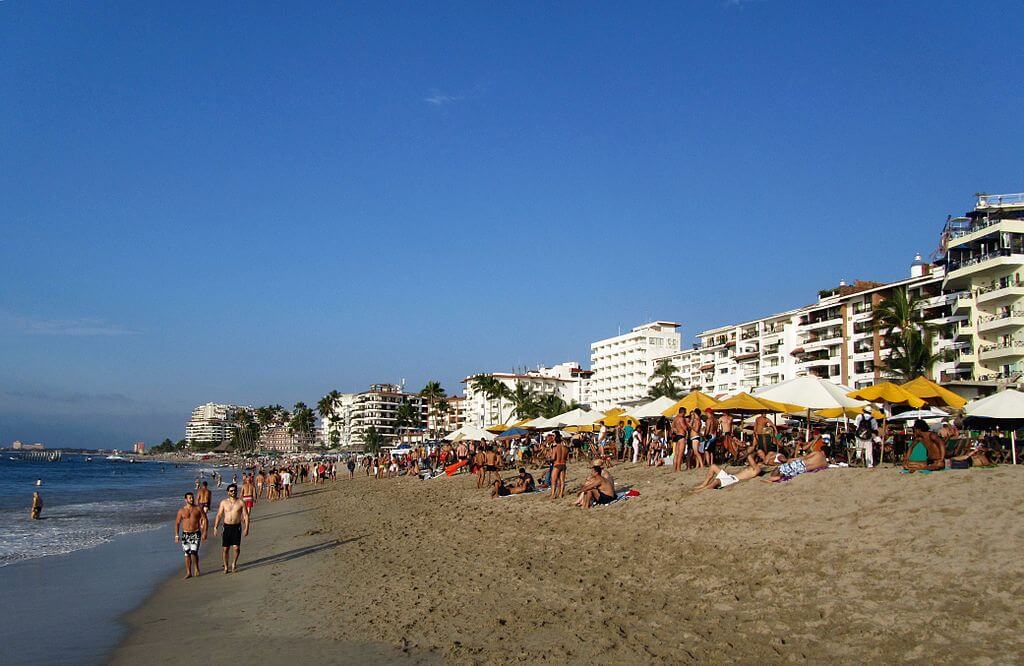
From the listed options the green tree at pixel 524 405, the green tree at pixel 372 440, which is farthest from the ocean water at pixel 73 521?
the green tree at pixel 372 440

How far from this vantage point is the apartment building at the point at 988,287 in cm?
4219

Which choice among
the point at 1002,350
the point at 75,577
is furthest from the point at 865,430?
the point at 1002,350

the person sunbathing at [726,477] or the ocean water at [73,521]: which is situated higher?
the person sunbathing at [726,477]

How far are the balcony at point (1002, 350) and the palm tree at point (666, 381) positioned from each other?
33.8 m

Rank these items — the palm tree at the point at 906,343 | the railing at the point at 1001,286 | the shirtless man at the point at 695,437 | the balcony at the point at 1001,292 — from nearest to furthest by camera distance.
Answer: the shirtless man at the point at 695,437, the palm tree at the point at 906,343, the balcony at the point at 1001,292, the railing at the point at 1001,286

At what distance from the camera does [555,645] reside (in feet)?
22.0

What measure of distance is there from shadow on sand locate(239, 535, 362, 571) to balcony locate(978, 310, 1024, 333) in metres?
40.9

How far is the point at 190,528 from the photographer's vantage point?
39.6ft

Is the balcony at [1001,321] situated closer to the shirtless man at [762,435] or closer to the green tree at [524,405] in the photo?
the shirtless man at [762,435]

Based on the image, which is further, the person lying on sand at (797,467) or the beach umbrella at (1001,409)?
the beach umbrella at (1001,409)

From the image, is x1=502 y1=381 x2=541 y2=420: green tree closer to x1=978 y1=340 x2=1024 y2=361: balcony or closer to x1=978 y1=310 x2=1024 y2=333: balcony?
x1=978 y1=310 x2=1024 y2=333: balcony

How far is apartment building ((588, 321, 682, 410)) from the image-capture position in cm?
9969

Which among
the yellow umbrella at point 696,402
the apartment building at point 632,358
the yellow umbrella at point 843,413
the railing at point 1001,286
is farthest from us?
the apartment building at point 632,358

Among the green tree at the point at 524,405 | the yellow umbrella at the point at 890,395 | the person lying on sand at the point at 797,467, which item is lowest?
the person lying on sand at the point at 797,467
